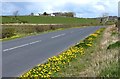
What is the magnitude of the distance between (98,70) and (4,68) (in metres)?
4.45

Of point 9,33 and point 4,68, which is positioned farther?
point 9,33

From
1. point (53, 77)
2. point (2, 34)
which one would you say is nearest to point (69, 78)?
point (53, 77)

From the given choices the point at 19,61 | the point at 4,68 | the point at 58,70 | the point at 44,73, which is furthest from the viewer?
the point at 19,61

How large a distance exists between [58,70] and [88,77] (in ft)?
8.70

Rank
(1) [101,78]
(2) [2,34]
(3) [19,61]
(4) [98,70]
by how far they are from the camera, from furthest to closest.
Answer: (2) [2,34] < (3) [19,61] < (4) [98,70] < (1) [101,78]

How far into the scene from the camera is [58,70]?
1188 centimetres

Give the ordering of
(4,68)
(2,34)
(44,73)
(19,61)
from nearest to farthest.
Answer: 1. (44,73)
2. (4,68)
3. (19,61)
4. (2,34)

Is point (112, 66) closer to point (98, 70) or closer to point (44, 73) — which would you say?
point (98, 70)

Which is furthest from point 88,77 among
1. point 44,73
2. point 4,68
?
point 4,68

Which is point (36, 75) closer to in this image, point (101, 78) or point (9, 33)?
point (101, 78)

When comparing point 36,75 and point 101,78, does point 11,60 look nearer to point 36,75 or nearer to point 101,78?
point 36,75

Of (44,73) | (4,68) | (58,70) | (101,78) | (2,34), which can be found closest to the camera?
(101,78)

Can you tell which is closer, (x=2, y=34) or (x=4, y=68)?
(x=4, y=68)

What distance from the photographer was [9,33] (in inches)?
1641
